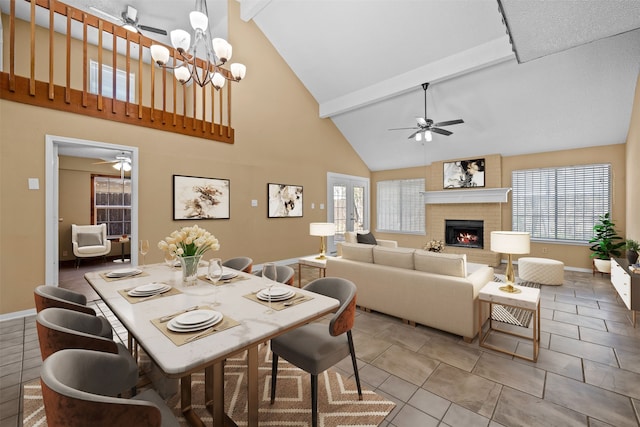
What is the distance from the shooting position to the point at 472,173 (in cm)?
670

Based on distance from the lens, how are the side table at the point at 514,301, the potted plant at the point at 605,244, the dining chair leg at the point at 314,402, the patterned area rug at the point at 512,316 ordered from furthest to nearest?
the potted plant at the point at 605,244 < the patterned area rug at the point at 512,316 < the side table at the point at 514,301 < the dining chair leg at the point at 314,402

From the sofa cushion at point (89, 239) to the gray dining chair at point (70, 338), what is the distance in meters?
5.68

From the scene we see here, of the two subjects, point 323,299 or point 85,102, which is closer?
point 323,299

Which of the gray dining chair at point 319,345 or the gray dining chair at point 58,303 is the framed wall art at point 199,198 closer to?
the gray dining chair at point 58,303

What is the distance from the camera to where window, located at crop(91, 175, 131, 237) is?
6.73 m

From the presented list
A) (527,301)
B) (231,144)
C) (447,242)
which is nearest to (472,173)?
(447,242)

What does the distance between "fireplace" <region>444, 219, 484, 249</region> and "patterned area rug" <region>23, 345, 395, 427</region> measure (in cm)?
592

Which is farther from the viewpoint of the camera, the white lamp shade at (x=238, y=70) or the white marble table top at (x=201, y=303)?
the white lamp shade at (x=238, y=70)

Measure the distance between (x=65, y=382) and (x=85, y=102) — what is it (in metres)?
4.03

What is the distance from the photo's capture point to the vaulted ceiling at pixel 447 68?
4156 millimetres

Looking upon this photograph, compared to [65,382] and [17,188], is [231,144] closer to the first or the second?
[17,188]

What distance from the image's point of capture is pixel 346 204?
7977 millimetres

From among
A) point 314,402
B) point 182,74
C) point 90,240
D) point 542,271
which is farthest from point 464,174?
point 90,240

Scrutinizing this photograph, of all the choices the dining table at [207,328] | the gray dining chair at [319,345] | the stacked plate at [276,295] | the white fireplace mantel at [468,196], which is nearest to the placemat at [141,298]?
the dining table at [207,328]
